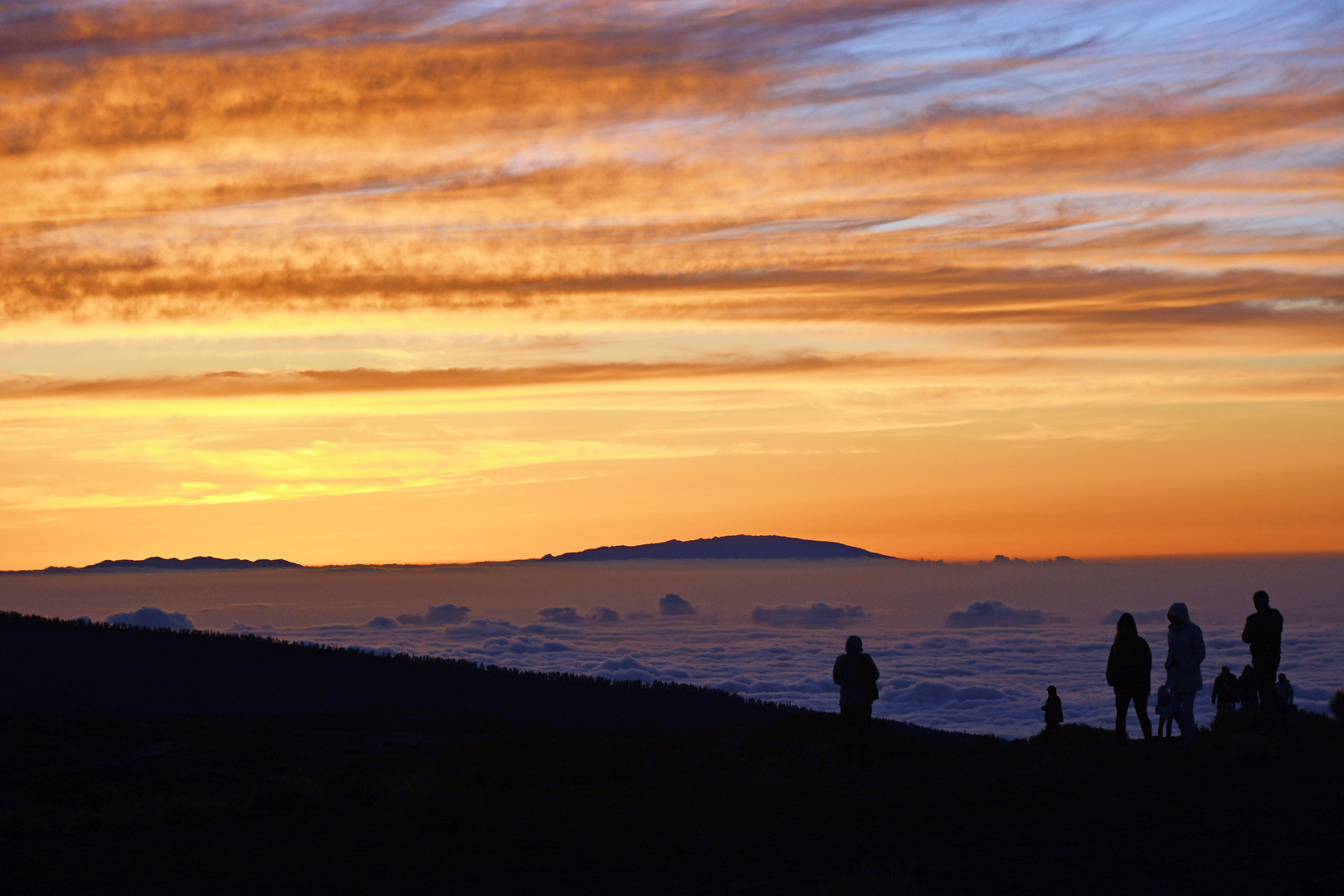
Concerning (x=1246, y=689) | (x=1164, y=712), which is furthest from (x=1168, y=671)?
(x=1246, y=689)

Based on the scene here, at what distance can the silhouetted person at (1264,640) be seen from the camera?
1396 centimetres

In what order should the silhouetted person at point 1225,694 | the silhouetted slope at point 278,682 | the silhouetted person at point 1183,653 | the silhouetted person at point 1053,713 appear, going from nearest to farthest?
the silhouetted person at point 1183,653, the silhouetted person at point 1053,713, the silhouetted person at point 1225,694, the silhouetted slope at point 278,682

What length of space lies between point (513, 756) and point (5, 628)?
Result: 7325 centimetres

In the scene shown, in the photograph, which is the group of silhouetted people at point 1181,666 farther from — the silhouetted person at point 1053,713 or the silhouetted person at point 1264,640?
the silhouetted person at point 1053,713

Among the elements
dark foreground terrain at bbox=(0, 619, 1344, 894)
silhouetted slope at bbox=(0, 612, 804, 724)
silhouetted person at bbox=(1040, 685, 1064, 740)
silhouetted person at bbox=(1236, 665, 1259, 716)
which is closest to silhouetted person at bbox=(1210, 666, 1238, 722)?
silhouetted person at bbox=(1236, 665, 1259, 716)

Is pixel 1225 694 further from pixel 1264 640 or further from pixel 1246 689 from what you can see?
pixel 1264 640

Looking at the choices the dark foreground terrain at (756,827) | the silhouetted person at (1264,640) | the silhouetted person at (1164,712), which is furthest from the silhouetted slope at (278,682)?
the silhouetted person at (1264,640)

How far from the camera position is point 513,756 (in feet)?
80.5

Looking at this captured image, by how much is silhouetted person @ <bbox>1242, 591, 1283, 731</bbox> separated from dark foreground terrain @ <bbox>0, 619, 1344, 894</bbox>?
0.74 meters

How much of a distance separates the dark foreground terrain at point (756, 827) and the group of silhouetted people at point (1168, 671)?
0.48 m

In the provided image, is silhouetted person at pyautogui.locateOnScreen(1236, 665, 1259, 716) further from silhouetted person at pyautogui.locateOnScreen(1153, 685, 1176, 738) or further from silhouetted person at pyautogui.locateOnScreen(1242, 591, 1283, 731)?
silhouetted person at pyautogui.locateOnScreen(1242, 591, 1283, 731)

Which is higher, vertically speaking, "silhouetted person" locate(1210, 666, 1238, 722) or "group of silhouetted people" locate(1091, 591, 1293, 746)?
Answer: "group of silhouetted people" locate(1091, 591, 1293, 746)

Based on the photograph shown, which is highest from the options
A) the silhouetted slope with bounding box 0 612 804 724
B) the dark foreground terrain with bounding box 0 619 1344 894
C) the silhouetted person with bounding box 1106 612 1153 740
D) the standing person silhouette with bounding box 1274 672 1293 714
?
the silhouetted person with bounding box 1106 612 1153 740

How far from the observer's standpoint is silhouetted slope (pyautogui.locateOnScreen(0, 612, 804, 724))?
73.2 metres
